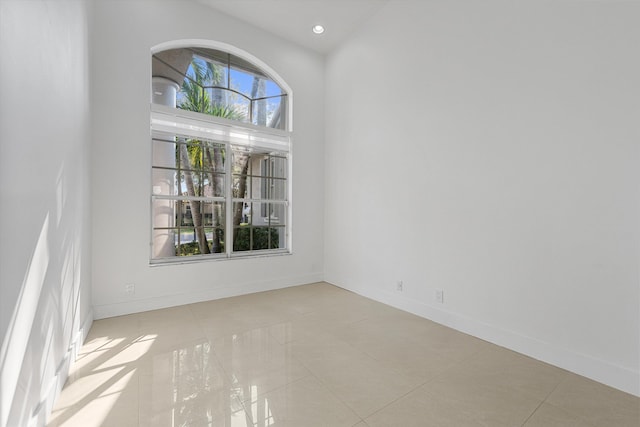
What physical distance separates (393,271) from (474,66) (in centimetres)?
237

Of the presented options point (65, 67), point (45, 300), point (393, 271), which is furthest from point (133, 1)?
point (393, 271)

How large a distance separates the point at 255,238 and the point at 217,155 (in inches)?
51.6

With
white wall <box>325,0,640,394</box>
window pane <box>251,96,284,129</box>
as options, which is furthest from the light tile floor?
window pane <box>251,96,284,129</box>

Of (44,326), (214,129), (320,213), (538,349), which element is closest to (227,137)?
(214,129)

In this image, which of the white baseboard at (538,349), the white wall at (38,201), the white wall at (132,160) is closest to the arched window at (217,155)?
the white wall at (132,160)

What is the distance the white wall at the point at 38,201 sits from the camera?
113 cm

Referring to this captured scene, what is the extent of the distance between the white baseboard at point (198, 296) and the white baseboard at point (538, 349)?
1.73m

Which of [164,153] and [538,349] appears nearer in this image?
[538,349]

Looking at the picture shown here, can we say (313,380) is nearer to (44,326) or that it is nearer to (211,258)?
(44,326)

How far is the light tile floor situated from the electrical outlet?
0.29 m

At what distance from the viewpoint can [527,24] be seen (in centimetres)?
244

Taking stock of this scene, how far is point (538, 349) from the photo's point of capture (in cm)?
237

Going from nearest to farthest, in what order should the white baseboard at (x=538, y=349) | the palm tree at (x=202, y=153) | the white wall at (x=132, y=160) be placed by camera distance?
the white baseboard at (x=538, y=349) → the white wall at (x=132, y=160) → the palm tree at (x=202, y=153)

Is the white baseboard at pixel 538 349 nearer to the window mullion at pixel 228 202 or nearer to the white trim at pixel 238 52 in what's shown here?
the window mullion at pixel 228 202
